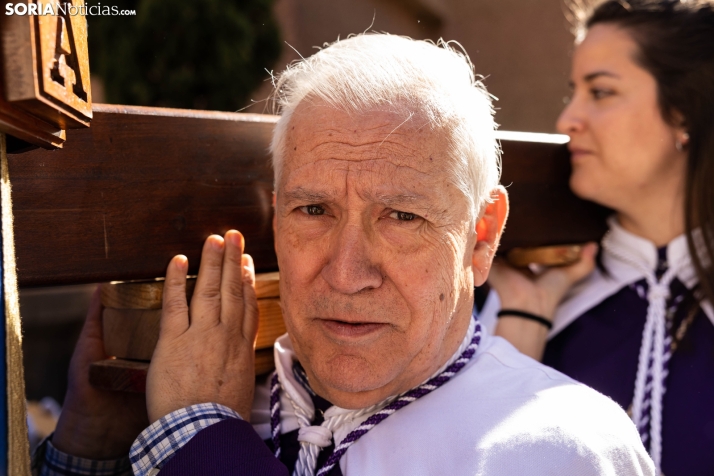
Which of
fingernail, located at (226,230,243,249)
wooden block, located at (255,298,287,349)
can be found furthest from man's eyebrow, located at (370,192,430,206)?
wooden block, located at (255,298,287,349)

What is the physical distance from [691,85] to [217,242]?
1785 mm

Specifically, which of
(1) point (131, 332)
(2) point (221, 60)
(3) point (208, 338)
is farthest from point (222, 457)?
(2) point (221, 60)

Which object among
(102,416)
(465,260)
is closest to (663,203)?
(465,260)

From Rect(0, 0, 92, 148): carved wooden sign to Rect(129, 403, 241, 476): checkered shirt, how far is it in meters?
0.70

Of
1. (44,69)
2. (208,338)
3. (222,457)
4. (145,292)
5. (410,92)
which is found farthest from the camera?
(145,292)

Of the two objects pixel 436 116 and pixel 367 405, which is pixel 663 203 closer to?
pixel 436 116

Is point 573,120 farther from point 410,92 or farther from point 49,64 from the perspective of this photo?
point 49,64

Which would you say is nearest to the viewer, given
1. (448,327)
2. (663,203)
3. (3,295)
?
(3,295)

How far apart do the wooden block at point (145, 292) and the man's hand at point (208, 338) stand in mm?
81

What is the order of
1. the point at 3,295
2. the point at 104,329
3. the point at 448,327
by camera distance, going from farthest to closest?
the point at 104,329
the point at 448,327
the point at 3,295

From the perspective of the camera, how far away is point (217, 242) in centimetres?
177

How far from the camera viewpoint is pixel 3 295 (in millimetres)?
1127

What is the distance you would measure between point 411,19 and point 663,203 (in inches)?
212

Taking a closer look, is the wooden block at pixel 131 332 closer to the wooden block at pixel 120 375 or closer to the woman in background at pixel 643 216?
the wooden block at pixel 120 375
